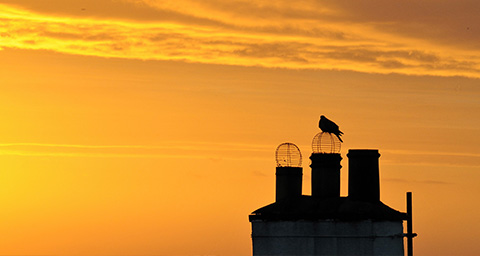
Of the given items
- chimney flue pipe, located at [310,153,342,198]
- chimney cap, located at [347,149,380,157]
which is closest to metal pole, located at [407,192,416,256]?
chimney cap, located at [347,149,380,157]

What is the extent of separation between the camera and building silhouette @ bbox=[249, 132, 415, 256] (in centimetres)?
7612

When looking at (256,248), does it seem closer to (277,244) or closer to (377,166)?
(277,244)

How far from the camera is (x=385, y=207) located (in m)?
77.5

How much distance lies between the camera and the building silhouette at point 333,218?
250 ft

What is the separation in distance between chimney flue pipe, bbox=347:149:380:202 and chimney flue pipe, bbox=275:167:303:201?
6068 millimetres

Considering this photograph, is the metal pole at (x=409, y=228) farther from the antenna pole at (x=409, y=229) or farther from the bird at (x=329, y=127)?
the bird at (x=329, y=127)

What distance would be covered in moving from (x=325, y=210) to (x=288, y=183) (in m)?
6.31

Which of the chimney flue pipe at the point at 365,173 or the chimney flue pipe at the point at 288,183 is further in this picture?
the chimney flue pipe at the point at 288,183

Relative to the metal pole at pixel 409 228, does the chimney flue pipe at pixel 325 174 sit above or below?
above

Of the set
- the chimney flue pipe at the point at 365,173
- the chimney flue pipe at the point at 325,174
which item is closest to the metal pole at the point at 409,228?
the chimney flue pipe at the point at 365,173

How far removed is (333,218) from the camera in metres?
76.7

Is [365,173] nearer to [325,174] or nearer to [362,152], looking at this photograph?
[362,152]

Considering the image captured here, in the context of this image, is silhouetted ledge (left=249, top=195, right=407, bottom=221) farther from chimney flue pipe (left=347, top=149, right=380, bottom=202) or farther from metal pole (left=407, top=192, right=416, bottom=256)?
metal pole (left=407, top=192, right=416, bottom=256)

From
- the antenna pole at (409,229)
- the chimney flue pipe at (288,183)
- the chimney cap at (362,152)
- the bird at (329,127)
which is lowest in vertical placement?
the antenna pole at (409,229)
